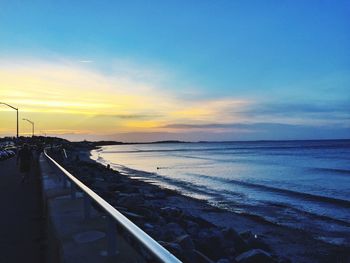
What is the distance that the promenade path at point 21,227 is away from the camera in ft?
21.0

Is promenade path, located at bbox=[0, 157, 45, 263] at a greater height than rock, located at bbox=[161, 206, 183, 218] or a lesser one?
greater

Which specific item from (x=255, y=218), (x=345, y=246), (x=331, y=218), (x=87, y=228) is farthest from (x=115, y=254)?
(x=331, y=218)

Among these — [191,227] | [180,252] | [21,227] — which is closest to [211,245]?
[180,252]

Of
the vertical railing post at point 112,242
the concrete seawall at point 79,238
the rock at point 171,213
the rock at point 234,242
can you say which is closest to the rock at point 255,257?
the rock at point 234,242

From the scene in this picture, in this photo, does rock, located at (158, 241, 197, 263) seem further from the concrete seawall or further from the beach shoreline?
the concrete seawall

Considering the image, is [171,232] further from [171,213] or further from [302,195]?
[302,195]

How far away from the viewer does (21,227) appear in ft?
27.1

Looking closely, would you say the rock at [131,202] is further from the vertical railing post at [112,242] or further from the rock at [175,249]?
the vertical railing post at [112,242]

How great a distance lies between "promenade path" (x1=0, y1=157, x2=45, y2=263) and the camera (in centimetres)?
640

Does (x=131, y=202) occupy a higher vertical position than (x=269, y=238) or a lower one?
higher

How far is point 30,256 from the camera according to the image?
6.38 m

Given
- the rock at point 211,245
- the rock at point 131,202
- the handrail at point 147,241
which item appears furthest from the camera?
the rock at point 131,202

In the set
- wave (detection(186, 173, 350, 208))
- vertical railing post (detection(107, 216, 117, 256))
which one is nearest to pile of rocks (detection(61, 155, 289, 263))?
vertical railing post (detection(107, 216, 117, 256))

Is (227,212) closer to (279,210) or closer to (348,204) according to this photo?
(279,210)
